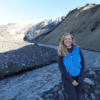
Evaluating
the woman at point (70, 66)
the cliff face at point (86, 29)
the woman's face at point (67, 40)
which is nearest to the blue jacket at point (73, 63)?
the woman at point (70, 66)

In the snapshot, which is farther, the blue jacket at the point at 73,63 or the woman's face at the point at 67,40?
the woman's face at the point at 67,40

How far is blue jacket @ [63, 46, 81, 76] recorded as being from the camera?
8.70ft

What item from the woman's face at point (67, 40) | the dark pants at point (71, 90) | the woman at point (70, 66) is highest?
the woman's face at point (67, 40)

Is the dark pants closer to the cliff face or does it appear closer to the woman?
the woman

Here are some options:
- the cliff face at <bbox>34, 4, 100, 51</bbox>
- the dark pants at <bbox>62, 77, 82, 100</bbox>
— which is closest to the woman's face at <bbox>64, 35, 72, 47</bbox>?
the dark pants at <bbox>62, 77, 82, 100</bbox>

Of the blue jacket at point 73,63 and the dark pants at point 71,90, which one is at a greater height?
the blue jacket at point 73,63

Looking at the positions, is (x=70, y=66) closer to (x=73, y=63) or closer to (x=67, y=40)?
(x=73, y=63)

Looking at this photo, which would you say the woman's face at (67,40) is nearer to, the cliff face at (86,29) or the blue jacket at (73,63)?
the blue jacket at (73,63)

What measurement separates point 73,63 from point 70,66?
0.14 metres

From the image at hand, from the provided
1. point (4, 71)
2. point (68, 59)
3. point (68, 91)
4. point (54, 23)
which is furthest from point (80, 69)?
point (54, 23)

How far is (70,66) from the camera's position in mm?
2658

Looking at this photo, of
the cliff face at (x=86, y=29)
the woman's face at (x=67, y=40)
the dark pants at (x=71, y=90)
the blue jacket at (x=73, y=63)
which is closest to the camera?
the dark pants at (x=71, y=90)

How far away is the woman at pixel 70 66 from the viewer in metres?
2.61

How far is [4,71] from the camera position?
7.18 metres
